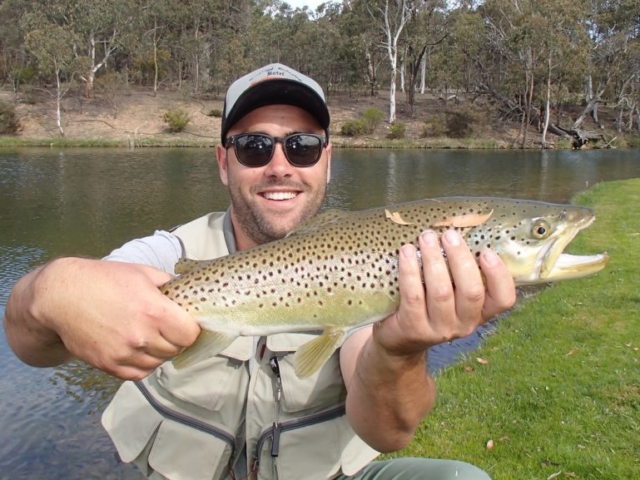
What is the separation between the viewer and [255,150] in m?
3.96

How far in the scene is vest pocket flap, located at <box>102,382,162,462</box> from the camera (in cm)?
339

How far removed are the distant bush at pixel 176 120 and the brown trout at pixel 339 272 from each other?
48562 mm

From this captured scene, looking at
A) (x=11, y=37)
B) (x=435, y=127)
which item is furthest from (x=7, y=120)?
(x=435, y=127)

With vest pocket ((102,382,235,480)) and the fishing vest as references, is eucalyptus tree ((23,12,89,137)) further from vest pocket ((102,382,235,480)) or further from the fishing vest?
the fishing vest

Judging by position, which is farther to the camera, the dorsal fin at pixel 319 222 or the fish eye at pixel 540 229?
the dorsal fin at pixel 319 222

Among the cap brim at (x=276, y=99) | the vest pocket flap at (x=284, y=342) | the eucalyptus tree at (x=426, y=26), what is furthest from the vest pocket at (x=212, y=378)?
the eucalyptus tree at (x=426, y=26)

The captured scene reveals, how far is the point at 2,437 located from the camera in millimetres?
6543

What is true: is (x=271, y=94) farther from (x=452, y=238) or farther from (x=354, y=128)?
(x=354, y=128)

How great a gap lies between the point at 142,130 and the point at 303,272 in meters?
50.1

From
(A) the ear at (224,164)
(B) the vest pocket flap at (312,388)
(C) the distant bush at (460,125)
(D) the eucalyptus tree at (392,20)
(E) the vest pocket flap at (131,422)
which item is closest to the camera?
(B) the vest pocket flap at (312,388)

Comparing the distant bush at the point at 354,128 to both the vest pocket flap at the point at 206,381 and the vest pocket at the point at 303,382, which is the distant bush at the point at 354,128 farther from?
the vest pocket flap at the point at 206,381

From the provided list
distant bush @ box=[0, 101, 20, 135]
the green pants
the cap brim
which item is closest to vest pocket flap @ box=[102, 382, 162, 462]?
the green pants

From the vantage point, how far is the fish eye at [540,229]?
9.65 ft

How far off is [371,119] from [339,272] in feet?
170
